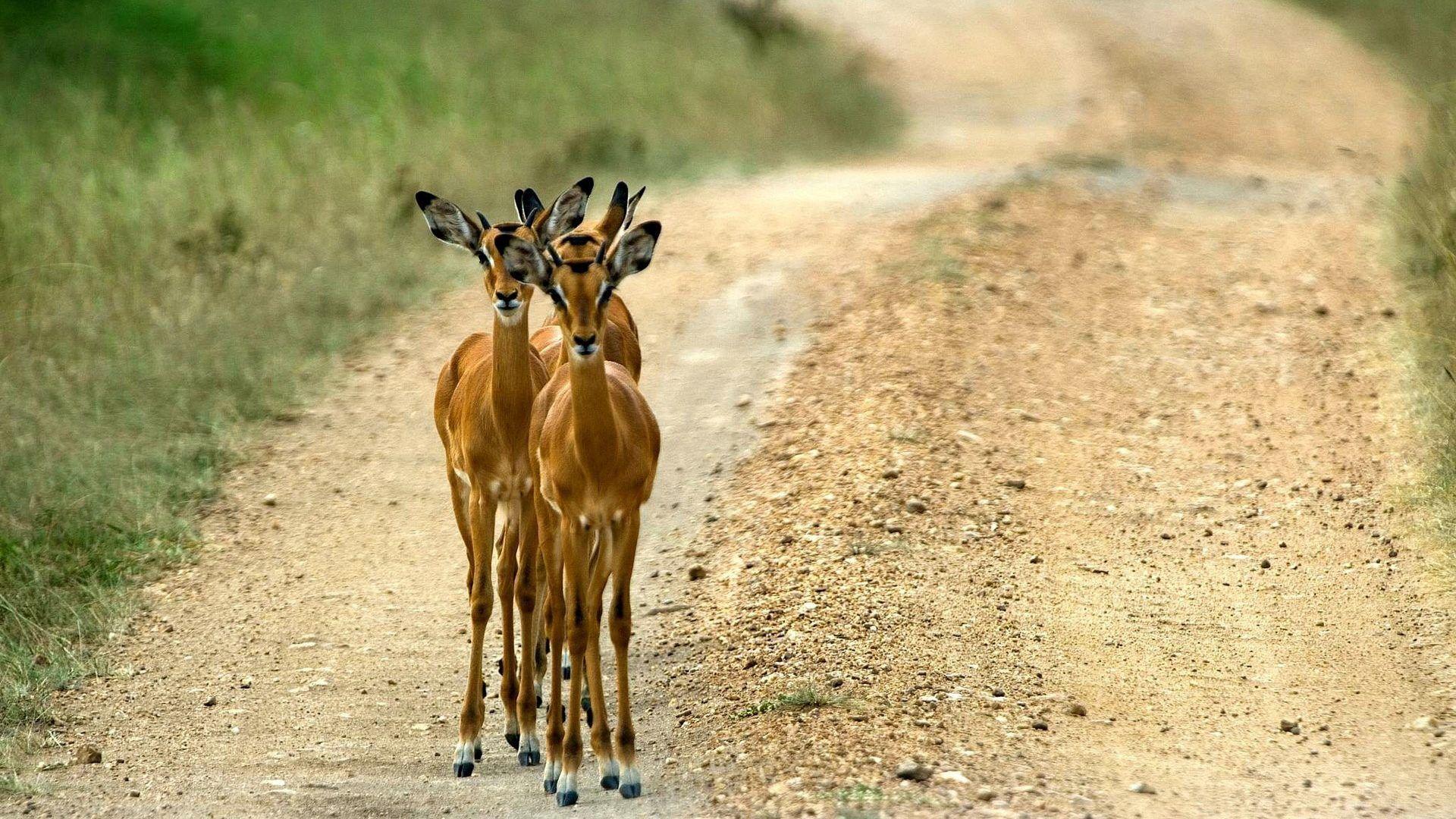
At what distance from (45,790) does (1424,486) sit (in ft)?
20.7

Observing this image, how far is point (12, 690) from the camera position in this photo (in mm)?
7086

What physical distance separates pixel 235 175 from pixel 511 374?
9.57 m

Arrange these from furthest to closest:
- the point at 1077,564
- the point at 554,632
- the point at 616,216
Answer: the point at 1077,564, the point at 616,216, the point at 554,632

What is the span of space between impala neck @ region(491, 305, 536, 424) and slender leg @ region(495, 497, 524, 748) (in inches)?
14.0

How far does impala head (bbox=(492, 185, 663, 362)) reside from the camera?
5.48m

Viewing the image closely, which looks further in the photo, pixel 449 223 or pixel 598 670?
pixel 449 223

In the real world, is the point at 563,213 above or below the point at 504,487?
above

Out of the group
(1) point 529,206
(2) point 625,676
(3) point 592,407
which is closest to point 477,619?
(2) point 625,676

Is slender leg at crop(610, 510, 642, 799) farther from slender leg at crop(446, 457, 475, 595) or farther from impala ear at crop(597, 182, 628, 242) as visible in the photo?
impala ear at crop(597, 182, 628, 242)

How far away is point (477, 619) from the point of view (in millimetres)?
6379

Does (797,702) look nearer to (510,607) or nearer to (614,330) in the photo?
(510,607)

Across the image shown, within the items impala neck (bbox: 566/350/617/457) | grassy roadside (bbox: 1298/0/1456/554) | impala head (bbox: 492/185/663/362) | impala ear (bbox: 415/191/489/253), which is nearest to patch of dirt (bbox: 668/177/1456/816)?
grassy roadside (bbox: 1298/0/1456/554)

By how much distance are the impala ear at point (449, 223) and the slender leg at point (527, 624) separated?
1007 millimetres

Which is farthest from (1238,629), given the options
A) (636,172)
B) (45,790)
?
(636,172)
